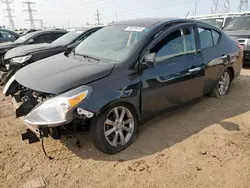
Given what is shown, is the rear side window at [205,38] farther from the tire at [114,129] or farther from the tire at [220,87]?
the tire at [114,129]

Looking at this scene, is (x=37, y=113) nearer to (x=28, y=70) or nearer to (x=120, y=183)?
(x=28, y=70)

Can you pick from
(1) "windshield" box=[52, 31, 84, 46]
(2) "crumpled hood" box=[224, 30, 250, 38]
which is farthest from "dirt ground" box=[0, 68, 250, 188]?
(2) "crumpled hood" box=[224, 30, 250, 38]

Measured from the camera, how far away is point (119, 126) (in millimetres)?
3043

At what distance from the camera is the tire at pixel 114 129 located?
9.19 ft

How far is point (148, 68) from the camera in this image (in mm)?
3191

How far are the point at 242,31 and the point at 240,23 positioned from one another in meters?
0.85

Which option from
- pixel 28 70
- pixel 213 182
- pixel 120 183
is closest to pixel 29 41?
pixel 28 70

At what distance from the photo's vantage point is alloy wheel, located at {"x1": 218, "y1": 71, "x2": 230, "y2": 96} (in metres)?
4.87

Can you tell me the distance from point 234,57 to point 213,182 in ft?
10.5

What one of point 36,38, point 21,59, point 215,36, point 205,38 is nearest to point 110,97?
point 205,38

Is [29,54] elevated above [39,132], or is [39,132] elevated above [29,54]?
[29,54]

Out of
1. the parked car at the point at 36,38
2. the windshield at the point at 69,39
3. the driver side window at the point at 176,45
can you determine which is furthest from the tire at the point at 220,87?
the parked car at the point at 36,38

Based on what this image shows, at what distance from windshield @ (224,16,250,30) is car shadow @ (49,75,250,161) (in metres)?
5.01

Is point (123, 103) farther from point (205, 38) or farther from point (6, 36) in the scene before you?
point (6, 36)
